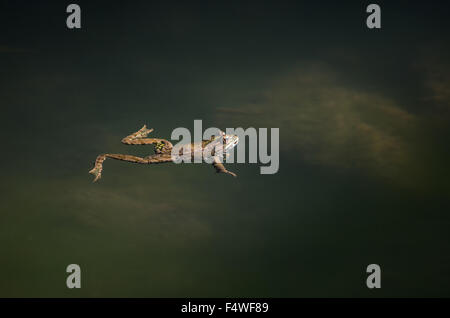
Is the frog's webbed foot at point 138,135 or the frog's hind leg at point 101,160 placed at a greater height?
the frog's webbed foot at point 138,135

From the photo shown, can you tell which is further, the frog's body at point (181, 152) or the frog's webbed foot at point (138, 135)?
the frog's webbed foot at point (138, 135)

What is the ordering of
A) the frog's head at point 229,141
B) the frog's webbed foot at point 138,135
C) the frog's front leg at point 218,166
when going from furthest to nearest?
1. the frog's webbed foot at point 138,135
2. the frog's head at point 229,141
3. the frog's front leg at point 218,166

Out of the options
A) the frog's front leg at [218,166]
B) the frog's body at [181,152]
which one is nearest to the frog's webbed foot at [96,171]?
the frog's body at [181,152]

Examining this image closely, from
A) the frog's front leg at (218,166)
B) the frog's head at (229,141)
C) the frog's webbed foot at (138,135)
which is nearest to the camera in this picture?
the frog's front leg at (218,166)

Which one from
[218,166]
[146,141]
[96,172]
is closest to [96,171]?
[96,172]

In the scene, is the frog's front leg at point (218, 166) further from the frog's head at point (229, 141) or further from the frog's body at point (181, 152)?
the frog's head at point (229, 141)

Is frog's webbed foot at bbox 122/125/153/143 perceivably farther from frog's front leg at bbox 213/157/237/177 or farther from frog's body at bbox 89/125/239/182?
frog's front leg at bbox 213/157/237/177
